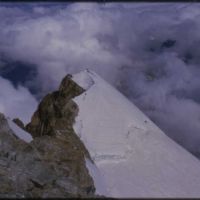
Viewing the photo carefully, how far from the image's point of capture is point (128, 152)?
27391mm

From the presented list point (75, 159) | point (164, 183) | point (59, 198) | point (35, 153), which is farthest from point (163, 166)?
point (59, 198)

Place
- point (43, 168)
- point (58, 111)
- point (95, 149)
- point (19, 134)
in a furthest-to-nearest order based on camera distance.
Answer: point (58, 111), point (95, 149), point (19, 134), point (43, 168)

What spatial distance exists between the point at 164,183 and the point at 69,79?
9.29m

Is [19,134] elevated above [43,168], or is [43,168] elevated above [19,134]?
[19,134]

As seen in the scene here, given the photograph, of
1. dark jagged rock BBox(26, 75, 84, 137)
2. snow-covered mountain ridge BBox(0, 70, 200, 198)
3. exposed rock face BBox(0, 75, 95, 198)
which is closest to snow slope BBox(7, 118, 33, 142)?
snow-covered mountain ridge BBox(0, 70, 200, 198)

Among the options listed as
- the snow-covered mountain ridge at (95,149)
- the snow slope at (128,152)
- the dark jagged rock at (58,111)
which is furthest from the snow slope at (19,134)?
the snow slope at (128,152)

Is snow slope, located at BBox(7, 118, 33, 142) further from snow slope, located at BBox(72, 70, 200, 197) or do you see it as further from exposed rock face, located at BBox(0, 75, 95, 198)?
snow slope, located at BBox(72, 70, 200, 197)

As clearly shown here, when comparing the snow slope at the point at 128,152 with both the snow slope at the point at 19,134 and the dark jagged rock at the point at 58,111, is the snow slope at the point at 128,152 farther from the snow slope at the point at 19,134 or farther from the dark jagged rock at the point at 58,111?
the snow slope at the point at 19,134

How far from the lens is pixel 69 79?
31219 mm

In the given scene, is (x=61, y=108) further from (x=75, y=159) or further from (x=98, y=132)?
(x=75, y=159)

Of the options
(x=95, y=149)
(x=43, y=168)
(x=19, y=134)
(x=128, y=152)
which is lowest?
(x=128, y=152)

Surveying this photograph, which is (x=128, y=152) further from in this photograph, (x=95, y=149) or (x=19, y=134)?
(x=19, y=134)

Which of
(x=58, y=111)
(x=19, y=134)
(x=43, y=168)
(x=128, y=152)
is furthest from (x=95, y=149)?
(x=43, y=168)

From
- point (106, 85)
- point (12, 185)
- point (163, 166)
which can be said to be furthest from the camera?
point (106, 85)
